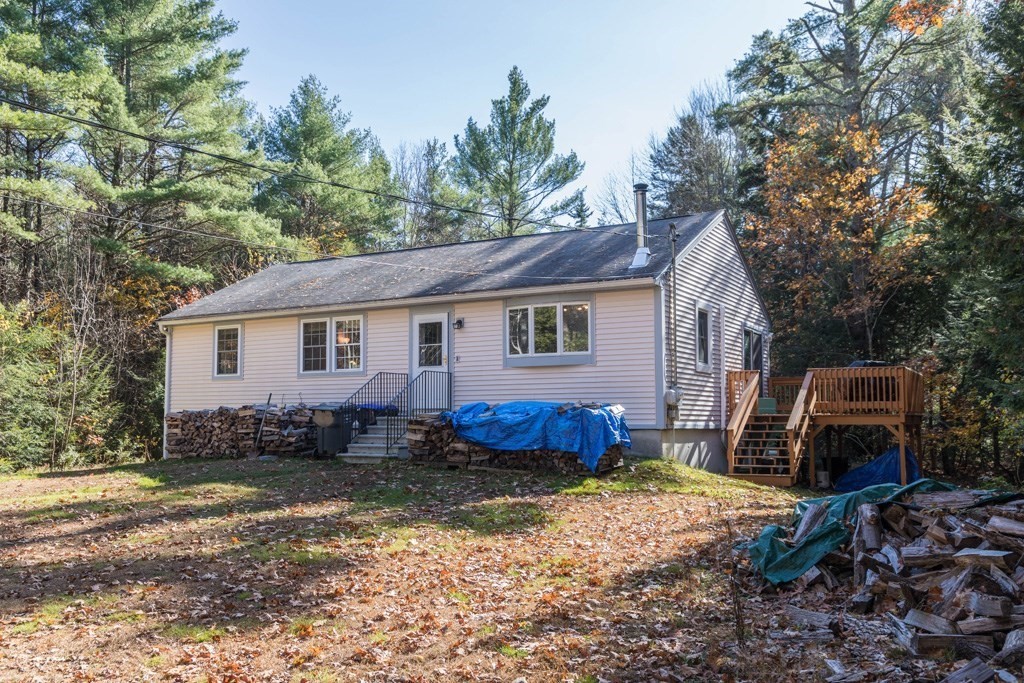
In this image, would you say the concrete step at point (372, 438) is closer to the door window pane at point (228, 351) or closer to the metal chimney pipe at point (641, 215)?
the door window pane at point (228, 351)

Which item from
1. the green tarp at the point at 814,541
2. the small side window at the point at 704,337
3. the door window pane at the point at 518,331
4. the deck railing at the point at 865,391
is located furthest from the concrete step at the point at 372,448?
the green tarp at the point at 814,541

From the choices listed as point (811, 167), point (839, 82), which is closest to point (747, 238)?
point (811, 167)

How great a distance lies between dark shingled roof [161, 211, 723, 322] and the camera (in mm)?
16000

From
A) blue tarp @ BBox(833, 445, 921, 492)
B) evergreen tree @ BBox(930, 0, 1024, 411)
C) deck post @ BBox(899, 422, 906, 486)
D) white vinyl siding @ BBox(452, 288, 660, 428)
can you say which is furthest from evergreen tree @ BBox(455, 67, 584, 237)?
evergreen tree @ BBox(930, 0, 1024, 411)

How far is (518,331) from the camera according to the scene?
1617cm

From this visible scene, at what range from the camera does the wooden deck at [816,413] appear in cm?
1563

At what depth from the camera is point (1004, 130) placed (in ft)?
38.1

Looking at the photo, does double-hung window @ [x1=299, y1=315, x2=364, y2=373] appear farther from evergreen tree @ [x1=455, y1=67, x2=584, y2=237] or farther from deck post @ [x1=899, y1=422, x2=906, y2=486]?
evergreen tree @ [x1=455, y1=67, x2=584, y2=237]

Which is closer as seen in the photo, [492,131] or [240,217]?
[240,217]

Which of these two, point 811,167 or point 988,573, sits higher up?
point 811,167

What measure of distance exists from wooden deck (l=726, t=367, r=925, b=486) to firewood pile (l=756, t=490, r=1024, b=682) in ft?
25.7

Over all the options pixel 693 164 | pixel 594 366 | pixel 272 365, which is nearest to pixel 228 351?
pixel 272 365

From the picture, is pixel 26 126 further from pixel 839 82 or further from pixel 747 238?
pixel 839 82

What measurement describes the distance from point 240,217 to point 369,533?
18044 millimetres
